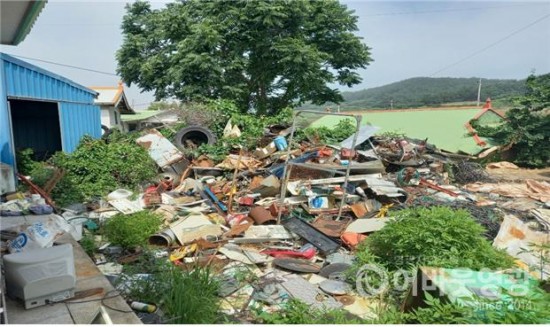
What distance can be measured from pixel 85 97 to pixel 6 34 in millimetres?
6863

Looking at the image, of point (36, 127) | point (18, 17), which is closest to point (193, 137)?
point (36, 127)

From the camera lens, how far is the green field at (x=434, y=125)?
12.4 m

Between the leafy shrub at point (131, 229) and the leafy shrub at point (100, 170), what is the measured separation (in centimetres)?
272

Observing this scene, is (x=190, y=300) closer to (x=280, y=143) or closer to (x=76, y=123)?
(x=280, y=143)

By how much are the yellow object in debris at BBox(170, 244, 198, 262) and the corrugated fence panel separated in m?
6.96

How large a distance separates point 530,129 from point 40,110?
16903mm

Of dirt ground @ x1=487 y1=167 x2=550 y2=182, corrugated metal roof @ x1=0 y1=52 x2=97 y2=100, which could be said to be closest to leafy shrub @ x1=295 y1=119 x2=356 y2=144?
dirt ground @ x1=487 y1=167 x2=550 y2=182

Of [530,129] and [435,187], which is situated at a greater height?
[530,129]

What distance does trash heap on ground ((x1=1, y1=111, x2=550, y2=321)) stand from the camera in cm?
431

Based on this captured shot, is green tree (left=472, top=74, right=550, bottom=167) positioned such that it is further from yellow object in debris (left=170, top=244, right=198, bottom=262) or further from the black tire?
yellow object in debris (left=170, top=244, right=198, bottom=262)

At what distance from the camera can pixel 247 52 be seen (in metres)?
14.9

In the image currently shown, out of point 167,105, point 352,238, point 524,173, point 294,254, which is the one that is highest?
point 167,105

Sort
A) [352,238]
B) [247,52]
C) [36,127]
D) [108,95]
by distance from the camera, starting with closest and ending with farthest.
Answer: [352,238] → [36,127] → [247,52] → [108,95]

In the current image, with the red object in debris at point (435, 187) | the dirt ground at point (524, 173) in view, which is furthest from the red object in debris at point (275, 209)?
the dirt ground at point (524, 173)
